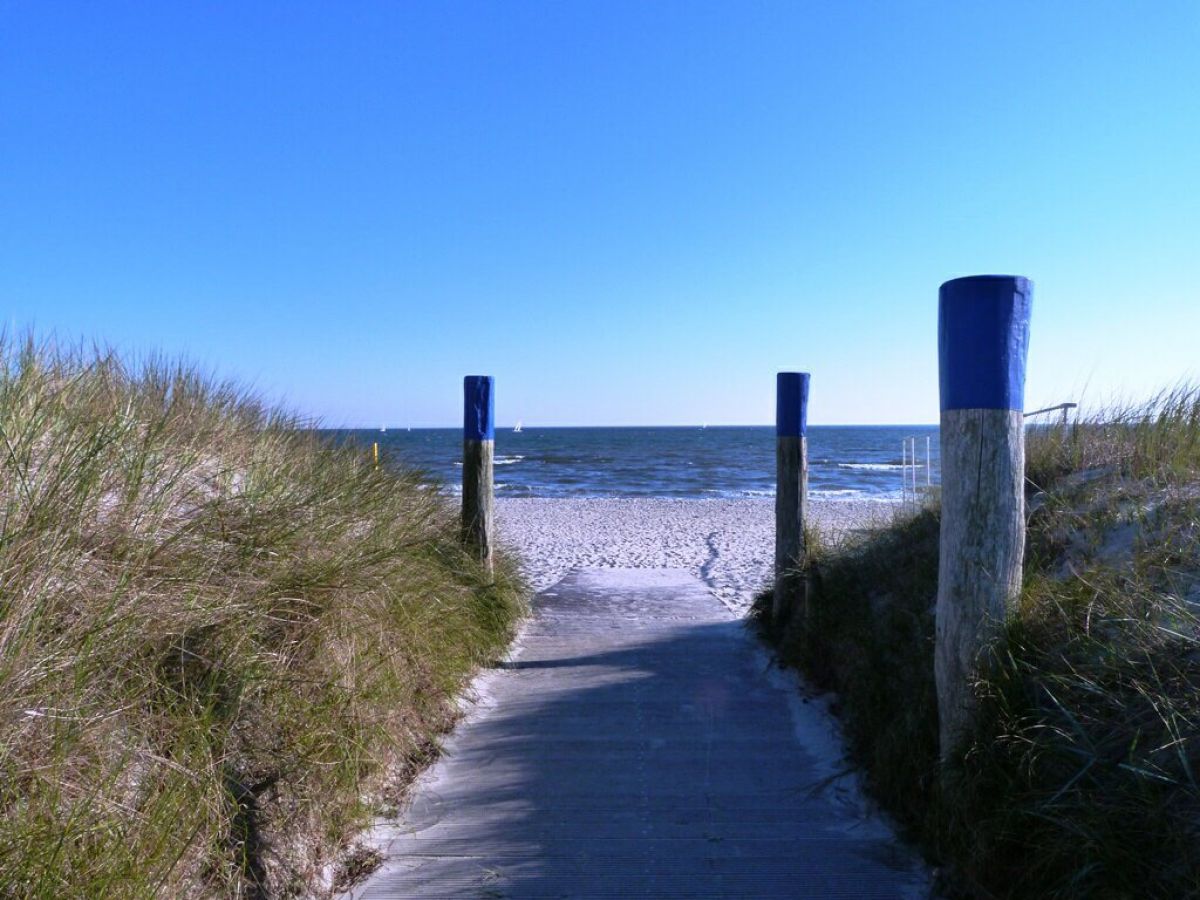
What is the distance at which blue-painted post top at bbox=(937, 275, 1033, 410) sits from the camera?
10.4 ft

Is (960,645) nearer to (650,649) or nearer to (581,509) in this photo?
(650,649)

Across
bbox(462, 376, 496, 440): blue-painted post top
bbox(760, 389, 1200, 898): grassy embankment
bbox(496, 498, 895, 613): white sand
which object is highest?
bbox(462, 376, 496, 440): blue-painted post top

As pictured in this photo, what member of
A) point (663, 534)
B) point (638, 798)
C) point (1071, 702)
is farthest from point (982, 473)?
point (663, 534)

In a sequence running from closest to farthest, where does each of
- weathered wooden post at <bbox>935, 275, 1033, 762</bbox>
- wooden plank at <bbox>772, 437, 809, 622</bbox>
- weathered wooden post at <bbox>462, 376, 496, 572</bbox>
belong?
weathered wooden post at <bbox>935, 275, 1033, 762</bbox>
wooden plank at <bbox>772, 437, 809, 622</bbox>
weathered wooden post at <bbox>462, 376, 496, 572</bbox>

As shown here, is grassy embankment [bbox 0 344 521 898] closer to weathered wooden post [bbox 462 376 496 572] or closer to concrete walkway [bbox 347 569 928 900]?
concrete walkway [bbox 347 569 928 900]

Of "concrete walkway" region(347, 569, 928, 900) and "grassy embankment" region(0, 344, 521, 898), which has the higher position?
"grassy embankment" region(0, 344, 521, 898)

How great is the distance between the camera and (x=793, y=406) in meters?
6.39

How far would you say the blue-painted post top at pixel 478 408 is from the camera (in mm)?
7000

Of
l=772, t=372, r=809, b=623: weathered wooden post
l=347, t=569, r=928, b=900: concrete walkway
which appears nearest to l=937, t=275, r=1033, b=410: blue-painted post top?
l=347, t=569, r=928, b=900: concrete walkway

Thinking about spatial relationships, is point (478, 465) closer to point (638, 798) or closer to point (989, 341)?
point (638, 798)

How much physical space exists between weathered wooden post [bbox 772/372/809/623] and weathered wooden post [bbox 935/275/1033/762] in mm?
2888

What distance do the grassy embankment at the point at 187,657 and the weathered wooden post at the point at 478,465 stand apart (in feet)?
6.13

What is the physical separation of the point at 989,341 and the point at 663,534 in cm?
1187

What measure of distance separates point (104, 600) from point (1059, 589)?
3.33 m
